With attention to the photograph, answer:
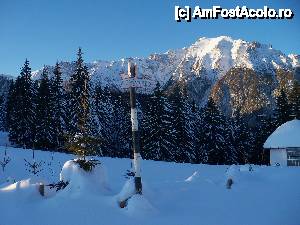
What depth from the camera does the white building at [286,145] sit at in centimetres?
3134

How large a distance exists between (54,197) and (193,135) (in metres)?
39.0

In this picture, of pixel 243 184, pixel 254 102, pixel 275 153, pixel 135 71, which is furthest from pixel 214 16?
pixel 254 102

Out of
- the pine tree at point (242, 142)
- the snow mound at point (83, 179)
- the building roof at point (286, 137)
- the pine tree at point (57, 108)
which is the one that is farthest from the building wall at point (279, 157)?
the snow mound at point (83, 179)

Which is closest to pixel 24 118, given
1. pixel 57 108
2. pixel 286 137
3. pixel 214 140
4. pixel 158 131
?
pixel 57 108

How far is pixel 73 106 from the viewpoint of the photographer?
44.7 metres

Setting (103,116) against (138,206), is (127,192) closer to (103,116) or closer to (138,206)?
(138,206)

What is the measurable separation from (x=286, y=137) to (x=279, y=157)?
182 centimetres

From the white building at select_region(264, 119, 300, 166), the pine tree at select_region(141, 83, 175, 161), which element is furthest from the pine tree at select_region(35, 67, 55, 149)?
the white building at select_region(264, 119, 300, 166)

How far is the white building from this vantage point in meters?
31.3

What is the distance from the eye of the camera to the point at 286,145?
31.5 meters

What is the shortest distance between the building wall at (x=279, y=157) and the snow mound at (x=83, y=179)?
23825mm

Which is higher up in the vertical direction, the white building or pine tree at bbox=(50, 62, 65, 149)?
pine tree at bbox=(50, 62, 65, 149)

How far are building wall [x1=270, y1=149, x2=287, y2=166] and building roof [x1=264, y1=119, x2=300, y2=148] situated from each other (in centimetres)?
62

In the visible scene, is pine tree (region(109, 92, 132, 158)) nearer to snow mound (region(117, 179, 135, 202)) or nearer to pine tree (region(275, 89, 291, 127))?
pine tree (region(275, 89, 291, 127))
